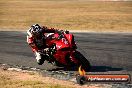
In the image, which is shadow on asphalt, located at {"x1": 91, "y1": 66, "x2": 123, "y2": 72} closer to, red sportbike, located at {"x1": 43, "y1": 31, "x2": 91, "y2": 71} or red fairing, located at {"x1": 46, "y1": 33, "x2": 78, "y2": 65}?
red sportbike, located at {"x1": 43, "y1": 31, "x2": 91, "y2": 71}

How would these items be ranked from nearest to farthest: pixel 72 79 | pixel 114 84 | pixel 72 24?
pixel 114 84 → pixel 72 79 → pixel 72 24

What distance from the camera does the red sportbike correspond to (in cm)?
1338

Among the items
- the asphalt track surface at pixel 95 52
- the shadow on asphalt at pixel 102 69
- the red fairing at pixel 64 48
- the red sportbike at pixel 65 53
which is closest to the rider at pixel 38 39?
the red sportbike at pixel 65 53

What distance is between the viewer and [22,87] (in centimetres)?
1148

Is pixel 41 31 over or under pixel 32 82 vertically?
over

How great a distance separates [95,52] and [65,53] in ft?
14.8

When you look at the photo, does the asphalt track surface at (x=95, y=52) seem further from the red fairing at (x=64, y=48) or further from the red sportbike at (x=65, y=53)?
the red fairing at (x=64, y=48)

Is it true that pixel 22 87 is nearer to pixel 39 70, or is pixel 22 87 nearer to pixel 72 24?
pixel 39 70

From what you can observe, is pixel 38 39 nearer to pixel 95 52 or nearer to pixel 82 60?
pixel 82 60

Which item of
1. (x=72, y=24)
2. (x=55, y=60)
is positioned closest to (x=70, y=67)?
(x=55, y=60)

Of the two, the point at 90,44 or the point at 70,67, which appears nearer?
the point at 70,67

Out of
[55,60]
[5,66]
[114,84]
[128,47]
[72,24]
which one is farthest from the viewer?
[72,24]

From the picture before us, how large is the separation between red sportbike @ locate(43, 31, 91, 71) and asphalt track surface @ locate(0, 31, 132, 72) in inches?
28.8

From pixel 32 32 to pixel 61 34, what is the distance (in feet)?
3.79
